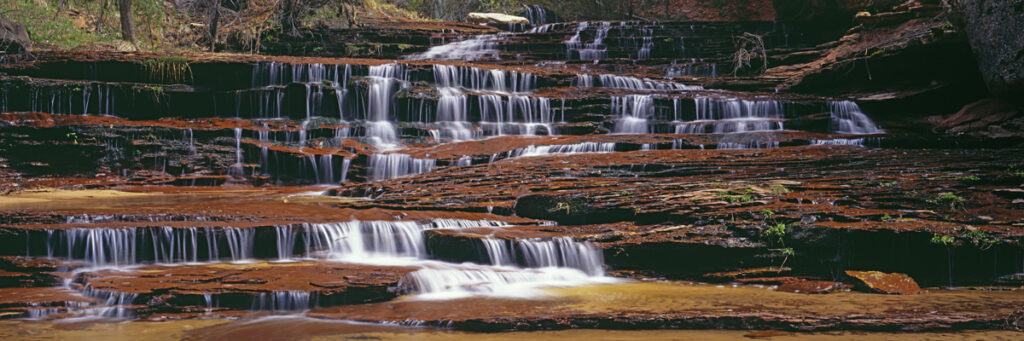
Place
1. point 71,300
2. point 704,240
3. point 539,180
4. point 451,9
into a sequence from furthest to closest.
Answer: point 451,9
point 539,180
point 704,240
point 71,300

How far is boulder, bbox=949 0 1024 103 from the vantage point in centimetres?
1098

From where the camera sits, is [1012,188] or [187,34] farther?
[187,34]

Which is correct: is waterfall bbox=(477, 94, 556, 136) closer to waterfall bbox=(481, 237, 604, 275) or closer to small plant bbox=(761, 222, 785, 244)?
waterfall bbox=(481, 237, 604, 275)

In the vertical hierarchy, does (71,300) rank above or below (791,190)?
below

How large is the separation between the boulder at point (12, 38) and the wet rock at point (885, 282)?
1559cm

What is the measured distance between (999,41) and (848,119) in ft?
9.72

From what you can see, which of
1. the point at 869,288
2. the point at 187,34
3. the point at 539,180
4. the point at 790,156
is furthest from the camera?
the point at 187,34

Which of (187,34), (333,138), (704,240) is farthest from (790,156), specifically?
(187,34)

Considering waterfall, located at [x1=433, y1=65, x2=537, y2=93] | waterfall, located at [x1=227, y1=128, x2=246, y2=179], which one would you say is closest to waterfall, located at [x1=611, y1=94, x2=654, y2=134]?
waterfall, located at [x1=433, y1=65, x2=537, y2=93]

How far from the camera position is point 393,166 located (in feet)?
41.1

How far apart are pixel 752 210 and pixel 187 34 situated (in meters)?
17.7

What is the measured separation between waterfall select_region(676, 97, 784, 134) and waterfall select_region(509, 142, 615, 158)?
8.51 ft

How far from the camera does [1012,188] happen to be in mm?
7539

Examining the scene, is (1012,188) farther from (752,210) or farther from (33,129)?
(33,129)
